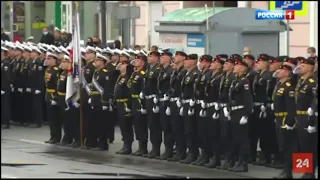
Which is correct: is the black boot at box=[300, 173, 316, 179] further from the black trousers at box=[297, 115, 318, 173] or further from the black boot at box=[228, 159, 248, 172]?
the black boot at box=[228, 159, 248, 172]

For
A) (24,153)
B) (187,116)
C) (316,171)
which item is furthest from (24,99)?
(316,171)

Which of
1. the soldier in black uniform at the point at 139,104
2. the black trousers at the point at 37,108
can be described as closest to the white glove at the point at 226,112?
the soldier in black uniform at the point at 139,104

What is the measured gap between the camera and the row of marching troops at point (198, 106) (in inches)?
608

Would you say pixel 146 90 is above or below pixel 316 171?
above

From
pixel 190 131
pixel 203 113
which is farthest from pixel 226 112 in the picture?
pixel 190 131

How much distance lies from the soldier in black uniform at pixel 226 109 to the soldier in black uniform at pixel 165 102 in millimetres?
1371

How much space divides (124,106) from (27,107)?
5.41 meters

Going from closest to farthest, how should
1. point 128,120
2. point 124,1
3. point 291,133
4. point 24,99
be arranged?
point 291,133 < point 128,120 < point 24,99 < point 124,1

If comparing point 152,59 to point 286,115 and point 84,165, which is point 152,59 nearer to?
point 84,165

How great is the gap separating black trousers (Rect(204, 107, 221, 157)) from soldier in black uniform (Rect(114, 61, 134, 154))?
2.04 meters

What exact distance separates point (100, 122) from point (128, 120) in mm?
1011

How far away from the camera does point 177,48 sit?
959 inches

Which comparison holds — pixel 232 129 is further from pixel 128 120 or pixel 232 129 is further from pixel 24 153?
pixel 24 153

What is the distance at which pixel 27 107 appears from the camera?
23.4m
